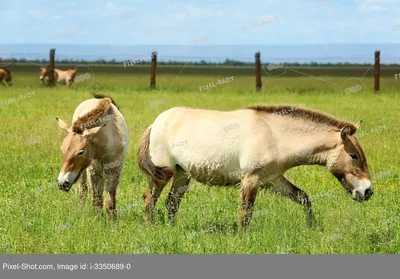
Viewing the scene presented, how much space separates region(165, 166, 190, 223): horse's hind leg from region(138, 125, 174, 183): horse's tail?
0.21 meters

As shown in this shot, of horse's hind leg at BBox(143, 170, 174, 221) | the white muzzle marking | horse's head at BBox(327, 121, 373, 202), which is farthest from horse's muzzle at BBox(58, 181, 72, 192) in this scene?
the white muzzle marking

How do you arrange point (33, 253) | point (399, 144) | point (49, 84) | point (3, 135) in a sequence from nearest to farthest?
point (33, 253)
point (399, 144)
point (3, 135)
point (49, 84)

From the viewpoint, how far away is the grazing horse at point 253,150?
857 cm

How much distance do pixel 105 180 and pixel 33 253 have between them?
230cm

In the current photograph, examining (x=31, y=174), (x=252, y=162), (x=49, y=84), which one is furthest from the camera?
(x=49, y=84)

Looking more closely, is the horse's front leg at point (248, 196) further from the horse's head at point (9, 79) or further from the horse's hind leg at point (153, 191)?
the horse's head at point (9, 79)

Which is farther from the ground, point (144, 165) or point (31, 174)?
point (144, 165)

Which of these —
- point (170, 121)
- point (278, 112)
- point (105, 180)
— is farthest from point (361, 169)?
point (105, 180)

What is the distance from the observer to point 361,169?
8602mm

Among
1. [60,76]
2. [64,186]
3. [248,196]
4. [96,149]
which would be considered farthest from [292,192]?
[60,76]

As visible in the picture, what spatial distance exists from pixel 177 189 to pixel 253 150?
1.36 meters

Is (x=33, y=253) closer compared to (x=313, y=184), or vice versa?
(x=33, y=253)

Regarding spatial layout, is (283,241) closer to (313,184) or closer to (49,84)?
(313,184)

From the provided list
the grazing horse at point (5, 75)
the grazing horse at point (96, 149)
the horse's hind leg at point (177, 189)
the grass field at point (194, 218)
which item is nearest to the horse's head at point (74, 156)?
the grazing horse at point (96, 149)
